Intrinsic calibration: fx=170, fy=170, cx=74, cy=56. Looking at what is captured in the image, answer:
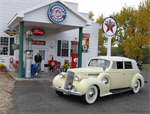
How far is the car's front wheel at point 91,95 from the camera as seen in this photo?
5.85 meters

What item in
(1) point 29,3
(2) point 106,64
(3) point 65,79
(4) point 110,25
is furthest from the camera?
(1) point 29,3

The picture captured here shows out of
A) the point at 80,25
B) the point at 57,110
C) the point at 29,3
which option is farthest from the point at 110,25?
the point at 29,3

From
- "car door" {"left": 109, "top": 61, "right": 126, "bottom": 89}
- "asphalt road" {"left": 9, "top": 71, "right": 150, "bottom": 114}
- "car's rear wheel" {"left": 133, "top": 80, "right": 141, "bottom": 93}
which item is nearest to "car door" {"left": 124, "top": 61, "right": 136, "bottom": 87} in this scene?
"car door" {"left": 109, "top": 61, "right": 126, "bottom": 89}

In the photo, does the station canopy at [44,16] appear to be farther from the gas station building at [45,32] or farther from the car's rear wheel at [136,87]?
the car's rear wheel at [136,87]

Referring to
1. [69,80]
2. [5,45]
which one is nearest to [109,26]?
[69,80]

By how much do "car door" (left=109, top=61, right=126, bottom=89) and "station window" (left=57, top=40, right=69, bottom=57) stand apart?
30.7 feet

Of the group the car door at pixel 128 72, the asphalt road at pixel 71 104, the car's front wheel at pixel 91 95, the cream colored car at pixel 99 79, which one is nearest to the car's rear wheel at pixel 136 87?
the cream colored car at pixel 99 79

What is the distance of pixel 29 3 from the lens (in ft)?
50.3

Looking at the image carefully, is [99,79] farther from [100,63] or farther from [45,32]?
[45,32]

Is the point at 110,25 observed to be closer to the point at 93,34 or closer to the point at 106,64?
the point at 106,64

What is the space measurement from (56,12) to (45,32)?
15.3 feet

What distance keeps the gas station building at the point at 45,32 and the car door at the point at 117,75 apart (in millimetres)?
5320

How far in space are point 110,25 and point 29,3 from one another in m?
9.38

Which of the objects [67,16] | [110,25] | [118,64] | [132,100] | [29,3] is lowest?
[132,100]
